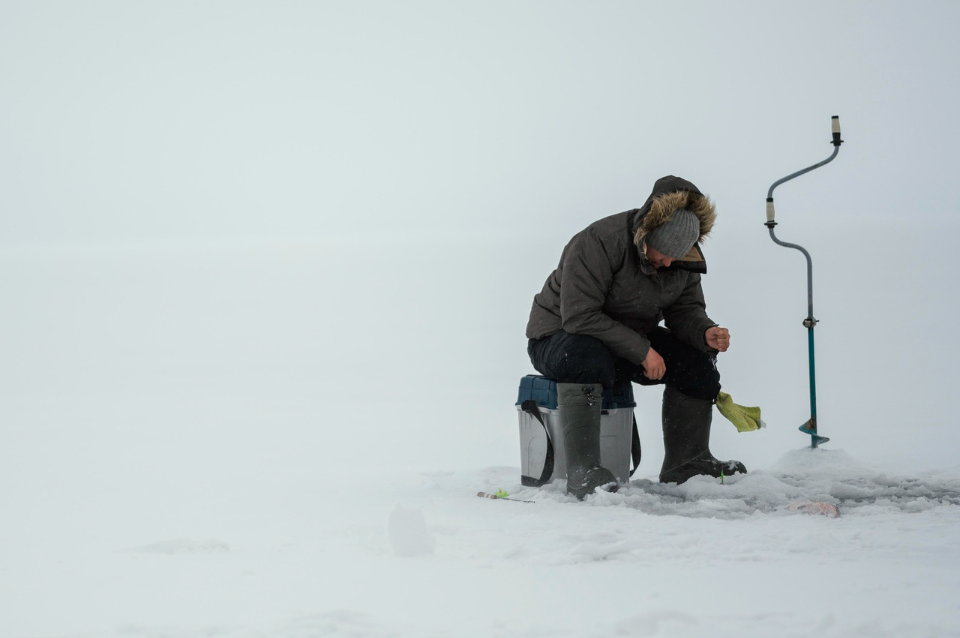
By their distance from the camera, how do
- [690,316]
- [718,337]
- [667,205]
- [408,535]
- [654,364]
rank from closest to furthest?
[408,535] → [667,205] → [654,364] → [718,337] → [690,316]

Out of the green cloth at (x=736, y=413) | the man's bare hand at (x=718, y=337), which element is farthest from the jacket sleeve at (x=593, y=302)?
the green cloth at (x=736, y=413)

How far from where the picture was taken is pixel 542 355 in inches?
132

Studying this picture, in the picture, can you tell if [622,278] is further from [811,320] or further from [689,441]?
[811,320]

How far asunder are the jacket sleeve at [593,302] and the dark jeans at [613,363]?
0.15 ft

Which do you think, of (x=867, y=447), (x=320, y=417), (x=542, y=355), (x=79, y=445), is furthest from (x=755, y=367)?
(x=79, y=445)

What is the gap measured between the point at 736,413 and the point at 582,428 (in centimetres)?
66

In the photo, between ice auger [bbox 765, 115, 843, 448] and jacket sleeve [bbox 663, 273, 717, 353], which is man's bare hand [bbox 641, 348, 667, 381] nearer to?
jacket sleeve [bbox 663, 273, 717, 353]

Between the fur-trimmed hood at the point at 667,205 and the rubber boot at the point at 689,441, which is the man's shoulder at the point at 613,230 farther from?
the rubber boot at the point at 689,441

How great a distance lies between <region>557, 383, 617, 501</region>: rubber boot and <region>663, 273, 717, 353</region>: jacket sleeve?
440 mm

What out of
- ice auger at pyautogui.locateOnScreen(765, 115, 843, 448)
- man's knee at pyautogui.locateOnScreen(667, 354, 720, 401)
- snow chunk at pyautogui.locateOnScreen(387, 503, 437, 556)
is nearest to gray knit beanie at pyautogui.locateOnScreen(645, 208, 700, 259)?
man's knee at pyautogui.locateOnScreen(667, 354, 720, 401)

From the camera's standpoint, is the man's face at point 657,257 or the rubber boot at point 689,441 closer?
the man's face at point 657,257

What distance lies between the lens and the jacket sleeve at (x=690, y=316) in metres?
3.39

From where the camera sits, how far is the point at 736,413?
348cm

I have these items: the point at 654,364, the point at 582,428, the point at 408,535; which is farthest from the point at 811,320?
the point at 408,535
